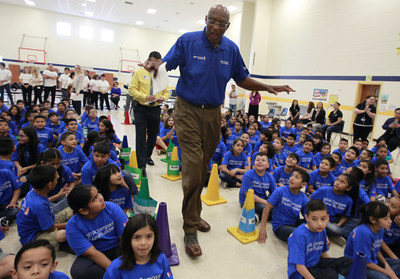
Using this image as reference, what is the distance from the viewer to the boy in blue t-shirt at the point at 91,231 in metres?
1.80

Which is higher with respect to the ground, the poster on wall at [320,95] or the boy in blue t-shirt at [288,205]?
the poster on wall at [320,95]

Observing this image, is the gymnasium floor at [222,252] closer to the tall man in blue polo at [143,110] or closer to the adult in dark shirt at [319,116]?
the tall man in blue polo at [143,110]

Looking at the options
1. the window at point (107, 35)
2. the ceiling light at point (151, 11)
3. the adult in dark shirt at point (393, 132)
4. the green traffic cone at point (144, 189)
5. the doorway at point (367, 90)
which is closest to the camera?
the green traffic cone at point (144, 189)

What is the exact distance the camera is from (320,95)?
11516 mm

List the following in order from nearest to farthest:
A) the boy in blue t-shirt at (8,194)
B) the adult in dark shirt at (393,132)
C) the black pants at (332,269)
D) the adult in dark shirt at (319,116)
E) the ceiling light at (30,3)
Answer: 1. the black pants at (332,269)
2. the boy in blue t-shirt at (8,194)
3. the adult in dark shirt at (393,132)
4. the adult in dark shirt at (319,116)
5. the ceiling light at (30,3)

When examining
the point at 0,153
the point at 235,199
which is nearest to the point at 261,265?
the point at 235,199

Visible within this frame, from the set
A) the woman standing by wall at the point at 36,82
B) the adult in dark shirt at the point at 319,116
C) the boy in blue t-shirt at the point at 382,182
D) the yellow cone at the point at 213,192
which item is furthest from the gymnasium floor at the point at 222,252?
the woman standing by wall at the point at 36,82

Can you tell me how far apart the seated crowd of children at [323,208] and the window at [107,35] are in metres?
19.5

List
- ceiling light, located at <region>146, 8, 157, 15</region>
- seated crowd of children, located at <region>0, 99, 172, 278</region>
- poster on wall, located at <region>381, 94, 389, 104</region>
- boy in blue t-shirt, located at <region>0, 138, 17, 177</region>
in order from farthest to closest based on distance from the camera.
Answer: ceiling light, located at <region>146, 8, 157, 15</region>, poster on wall, located at <region>381, 94, 389, 104</region>, boy in blue t-shirt, located at <region>0, 138, 17, 177</region>, seated crowd of children, located at <region>0, 99, 172, 278</region>

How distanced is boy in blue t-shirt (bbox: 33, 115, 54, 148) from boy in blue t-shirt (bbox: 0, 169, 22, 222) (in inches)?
69.9

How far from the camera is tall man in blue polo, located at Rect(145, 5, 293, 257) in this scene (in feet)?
6.95

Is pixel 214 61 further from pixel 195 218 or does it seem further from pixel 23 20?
pixel 23 20

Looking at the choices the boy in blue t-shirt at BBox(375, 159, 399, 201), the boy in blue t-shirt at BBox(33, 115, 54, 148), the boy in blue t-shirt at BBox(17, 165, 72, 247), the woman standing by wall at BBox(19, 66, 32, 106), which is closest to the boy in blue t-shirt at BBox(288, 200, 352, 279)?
the boy in blue t-shirt at BBox(17, 165, 72, 247)

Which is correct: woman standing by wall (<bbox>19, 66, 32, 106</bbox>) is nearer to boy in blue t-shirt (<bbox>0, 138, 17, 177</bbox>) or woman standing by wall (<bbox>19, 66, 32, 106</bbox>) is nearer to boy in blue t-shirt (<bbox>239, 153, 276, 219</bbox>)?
boy in blue t-shirt (<bbox>0, 138, 17, 177</bbox>)
